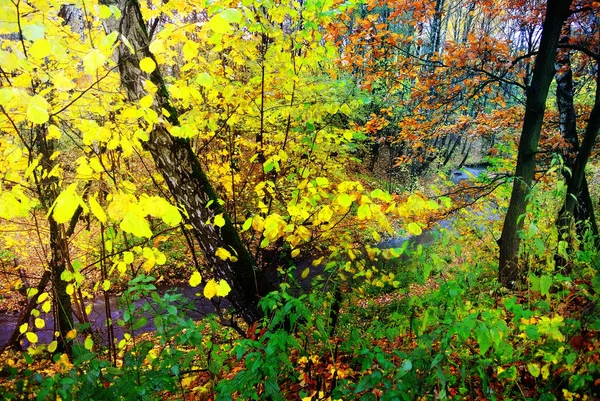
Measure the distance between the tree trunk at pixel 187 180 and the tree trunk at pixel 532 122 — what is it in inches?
123

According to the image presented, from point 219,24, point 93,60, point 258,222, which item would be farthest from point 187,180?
point 219,24

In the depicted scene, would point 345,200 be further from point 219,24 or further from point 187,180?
point 187,180

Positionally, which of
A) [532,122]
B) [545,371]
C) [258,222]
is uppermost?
[532,122]

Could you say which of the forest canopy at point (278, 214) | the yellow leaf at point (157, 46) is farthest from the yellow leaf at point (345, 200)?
the yellow leaf at point (157, 46)

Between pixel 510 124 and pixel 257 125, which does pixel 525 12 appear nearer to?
pixel 510 124

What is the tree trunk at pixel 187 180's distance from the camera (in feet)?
10.1

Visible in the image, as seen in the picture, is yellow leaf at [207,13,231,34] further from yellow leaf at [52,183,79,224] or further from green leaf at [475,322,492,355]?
green leaf at [475,322,492,355]

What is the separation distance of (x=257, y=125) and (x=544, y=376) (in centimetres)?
544

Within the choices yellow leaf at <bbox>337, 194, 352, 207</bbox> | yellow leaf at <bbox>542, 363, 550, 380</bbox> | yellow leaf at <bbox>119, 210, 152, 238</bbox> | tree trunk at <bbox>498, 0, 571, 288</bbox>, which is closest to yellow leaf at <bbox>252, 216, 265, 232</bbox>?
yellow leaf at <bbox>337, 194, 352, 207</bbox>

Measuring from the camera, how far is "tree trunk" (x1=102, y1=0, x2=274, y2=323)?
3.08 meters

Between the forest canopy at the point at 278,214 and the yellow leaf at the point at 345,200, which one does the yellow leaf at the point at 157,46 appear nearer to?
the forest canopy at the point at 278,214

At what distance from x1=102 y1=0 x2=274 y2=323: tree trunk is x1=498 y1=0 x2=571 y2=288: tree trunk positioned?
312cm

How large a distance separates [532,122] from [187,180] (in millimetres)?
4485

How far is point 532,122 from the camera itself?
4.51m
